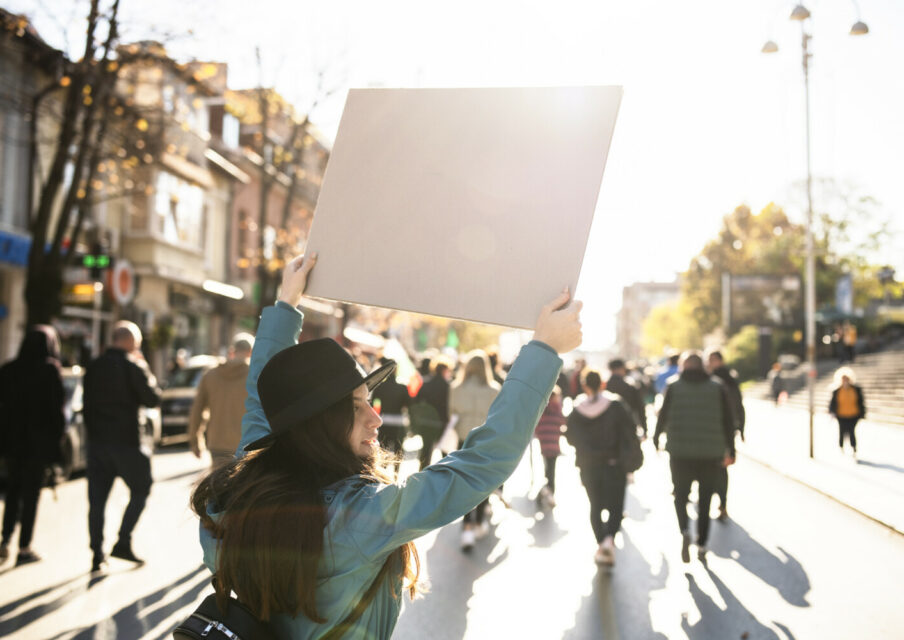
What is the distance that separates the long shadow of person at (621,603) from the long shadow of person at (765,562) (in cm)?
77

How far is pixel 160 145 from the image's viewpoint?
17.1m

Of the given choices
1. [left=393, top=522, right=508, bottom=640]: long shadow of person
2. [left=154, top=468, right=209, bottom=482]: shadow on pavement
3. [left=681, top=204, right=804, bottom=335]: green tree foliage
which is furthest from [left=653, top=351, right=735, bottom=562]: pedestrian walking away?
[left=681, top=204, right=804, bottom=335]: green tree foliage

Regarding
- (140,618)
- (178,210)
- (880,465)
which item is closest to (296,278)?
(140,618)

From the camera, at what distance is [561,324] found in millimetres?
1814

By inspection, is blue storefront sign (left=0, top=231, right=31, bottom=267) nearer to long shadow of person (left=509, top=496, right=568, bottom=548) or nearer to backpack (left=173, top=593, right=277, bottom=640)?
long shadow of person (left=509, top=496, right=568, bottom=548)

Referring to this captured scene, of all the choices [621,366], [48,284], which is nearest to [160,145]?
[48,284]

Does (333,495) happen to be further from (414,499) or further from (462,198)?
(462,198)

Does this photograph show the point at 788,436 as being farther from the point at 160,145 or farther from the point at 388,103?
the point at 388,103

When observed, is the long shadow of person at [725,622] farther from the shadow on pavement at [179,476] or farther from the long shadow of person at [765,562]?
the shadow on pavement at [179,476]

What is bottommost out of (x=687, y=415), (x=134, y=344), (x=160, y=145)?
(x=687, y=415)

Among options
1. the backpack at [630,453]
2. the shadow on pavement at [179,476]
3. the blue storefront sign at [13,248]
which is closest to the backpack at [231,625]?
the backpack at [630,453]

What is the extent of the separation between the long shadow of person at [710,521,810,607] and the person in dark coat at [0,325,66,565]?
20.5ft

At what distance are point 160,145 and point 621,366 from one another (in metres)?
10.7

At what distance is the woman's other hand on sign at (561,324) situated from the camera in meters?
1.81
